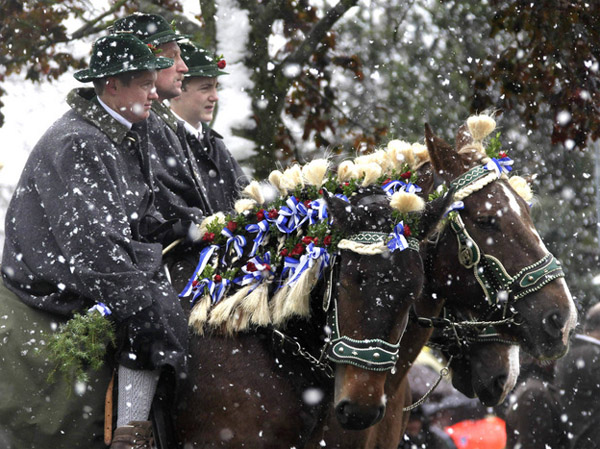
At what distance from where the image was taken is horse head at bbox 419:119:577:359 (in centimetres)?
453

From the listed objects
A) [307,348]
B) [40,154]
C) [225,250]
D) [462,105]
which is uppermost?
[40,154]

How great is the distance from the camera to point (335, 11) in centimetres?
820

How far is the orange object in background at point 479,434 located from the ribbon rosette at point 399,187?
260cm

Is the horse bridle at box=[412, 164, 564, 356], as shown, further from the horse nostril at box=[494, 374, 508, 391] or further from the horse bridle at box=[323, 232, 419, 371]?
the horse bridle at box=[323, 232, 419, 371]

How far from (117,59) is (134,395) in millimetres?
1627

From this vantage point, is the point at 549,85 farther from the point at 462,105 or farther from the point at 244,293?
the point at 244,293

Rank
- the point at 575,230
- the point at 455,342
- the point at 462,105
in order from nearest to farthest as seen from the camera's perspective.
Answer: the point at 455,342 < the point at 462,105 < the point at 575,230

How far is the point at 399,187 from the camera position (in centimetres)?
470

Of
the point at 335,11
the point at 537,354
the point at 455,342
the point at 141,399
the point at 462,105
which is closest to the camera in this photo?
the point at 141,399

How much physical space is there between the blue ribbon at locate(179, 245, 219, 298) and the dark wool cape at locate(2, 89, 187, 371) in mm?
151

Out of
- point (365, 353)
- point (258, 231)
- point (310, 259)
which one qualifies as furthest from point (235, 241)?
point (365, 353)

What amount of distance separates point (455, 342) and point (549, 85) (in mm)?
4237

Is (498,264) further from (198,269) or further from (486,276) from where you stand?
(198,269)

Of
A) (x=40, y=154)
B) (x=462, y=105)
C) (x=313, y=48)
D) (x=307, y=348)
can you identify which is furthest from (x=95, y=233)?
(x=462, y=105)
